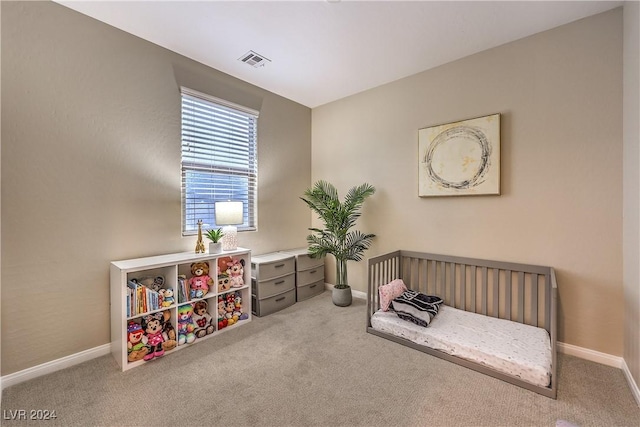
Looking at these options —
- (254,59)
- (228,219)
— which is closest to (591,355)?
(228,219)

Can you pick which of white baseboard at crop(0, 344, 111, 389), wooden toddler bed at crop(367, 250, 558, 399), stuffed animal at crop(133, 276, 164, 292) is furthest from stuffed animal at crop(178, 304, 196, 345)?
wooden toddler bed at crop(367, 250, 558, 399)

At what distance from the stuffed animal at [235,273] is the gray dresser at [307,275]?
29.7 inches

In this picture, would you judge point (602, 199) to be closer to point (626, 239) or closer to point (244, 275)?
point (626, 239)

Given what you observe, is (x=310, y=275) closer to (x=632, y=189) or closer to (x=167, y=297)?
(x=167, y=297)

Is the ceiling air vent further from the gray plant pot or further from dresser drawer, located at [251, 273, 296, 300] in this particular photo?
the gray plant pot

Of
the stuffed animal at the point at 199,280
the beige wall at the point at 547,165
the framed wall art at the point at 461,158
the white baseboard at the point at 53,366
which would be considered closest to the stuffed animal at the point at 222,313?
the stuffed animal at the point at 199,280

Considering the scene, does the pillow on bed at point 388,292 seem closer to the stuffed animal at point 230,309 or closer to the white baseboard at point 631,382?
the stuffed animal at point 230,309

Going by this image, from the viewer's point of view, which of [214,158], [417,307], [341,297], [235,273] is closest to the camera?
[417,307]

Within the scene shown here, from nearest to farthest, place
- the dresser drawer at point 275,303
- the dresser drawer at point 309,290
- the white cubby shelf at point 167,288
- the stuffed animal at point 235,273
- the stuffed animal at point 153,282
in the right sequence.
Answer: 1. the white cubby shelf at point 167,288
2. the stuffed animal at point 153,282
3. the stuffed animal at point 235,273
4. the dresser drawer at point 275,303
5. the dresser drawer at point 309,290

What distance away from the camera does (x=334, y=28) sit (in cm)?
Result: 227

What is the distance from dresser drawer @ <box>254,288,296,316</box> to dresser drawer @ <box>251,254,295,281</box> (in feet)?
0.78

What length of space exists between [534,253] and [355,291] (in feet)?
6.51

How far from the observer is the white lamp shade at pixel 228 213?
2652 mm

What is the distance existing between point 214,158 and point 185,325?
5.53 ft
